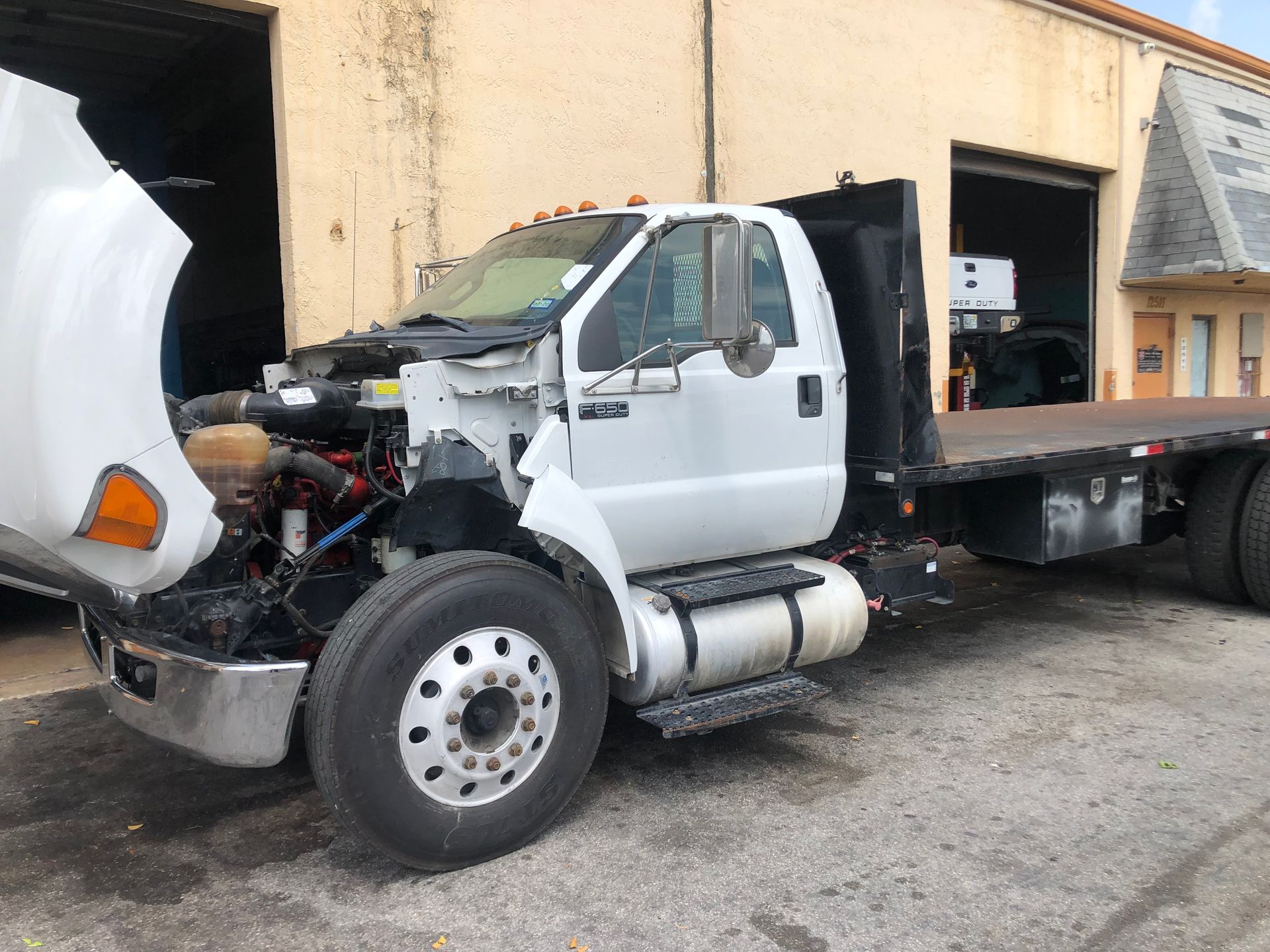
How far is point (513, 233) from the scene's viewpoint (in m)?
4.93

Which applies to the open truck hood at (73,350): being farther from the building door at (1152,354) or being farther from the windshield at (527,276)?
the building door at (1152,354)

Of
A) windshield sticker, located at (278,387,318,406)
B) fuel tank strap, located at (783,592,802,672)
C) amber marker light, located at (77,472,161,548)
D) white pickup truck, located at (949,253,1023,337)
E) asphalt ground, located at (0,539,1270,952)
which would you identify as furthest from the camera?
white pickup truck, located at (949,253,1023,337)

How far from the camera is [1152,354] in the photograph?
14477mm

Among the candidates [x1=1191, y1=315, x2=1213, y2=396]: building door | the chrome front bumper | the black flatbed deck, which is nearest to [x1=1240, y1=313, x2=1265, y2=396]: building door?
[x1=1191, y1=315, x2=1213, y2=396]: building door

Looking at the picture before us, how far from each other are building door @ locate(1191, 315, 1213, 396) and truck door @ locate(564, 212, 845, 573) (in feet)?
43.8

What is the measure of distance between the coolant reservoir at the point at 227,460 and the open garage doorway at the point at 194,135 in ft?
20.6

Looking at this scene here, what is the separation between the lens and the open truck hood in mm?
2574

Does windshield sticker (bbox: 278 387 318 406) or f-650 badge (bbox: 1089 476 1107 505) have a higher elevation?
windshield sticker (bbox: 278 387 318 406)

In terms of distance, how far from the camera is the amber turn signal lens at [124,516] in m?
2.69

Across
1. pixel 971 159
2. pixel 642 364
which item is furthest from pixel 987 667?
pixel 971 159

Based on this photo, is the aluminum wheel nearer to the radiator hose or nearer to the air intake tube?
the radiator hose

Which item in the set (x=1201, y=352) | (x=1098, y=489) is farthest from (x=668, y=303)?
(x=1201, y=352)

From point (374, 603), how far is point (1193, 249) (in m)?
13.3

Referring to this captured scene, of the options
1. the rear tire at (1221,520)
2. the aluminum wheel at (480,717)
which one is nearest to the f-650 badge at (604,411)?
the aluminum wheel at (480,717)
